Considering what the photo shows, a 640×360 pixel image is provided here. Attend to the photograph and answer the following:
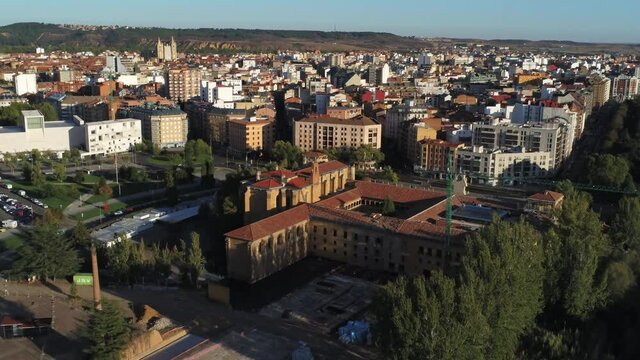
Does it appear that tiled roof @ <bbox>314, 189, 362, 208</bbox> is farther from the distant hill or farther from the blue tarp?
the distant hill

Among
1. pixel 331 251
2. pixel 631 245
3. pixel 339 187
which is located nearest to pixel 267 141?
pixel 339 187

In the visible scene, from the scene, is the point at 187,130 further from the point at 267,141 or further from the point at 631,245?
the point at 631,245

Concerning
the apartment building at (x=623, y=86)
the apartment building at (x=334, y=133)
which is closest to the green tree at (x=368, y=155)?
the apartment building at (x=334, y=133)

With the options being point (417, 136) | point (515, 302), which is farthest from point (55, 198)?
point (515, 302)

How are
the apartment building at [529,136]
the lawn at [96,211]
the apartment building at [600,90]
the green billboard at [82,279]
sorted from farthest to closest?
the apartment building at [600,90] < the apartment building at [529,136] < the lawn at [96,211] < the green billboard at [82,279]

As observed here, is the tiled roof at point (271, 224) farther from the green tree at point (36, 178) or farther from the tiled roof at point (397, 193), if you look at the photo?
the green tree at point (36, 178)

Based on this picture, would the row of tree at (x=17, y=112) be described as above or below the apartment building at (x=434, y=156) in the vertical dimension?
above

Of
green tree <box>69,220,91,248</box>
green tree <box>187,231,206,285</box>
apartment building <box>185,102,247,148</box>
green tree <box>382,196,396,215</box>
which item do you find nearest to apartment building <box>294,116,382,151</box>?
apartment building <box>185,102,247,148</box>
